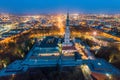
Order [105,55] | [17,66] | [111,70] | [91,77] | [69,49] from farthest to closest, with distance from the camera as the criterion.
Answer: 1. [69,49]
2. [105,55]
3. [17,66]
4. [111,70]
5. [91,77]

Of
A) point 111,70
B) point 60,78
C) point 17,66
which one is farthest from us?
point 17,66

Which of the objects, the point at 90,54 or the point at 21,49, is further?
the point at 21,49

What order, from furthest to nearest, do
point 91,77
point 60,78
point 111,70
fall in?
point 111,70
point 91,77
point 60,78

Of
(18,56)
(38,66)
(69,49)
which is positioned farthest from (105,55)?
(18,56)

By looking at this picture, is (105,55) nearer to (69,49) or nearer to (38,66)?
(69,49)

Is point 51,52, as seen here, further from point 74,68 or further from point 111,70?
point 111,70

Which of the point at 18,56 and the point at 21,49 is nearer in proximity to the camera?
the point at 18,56

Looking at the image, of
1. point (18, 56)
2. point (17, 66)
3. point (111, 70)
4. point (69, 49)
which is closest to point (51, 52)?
point (69, 49)

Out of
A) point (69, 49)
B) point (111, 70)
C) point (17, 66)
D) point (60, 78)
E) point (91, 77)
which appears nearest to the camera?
point (60, 78)

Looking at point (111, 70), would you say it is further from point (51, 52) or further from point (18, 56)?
point (18, 56)
